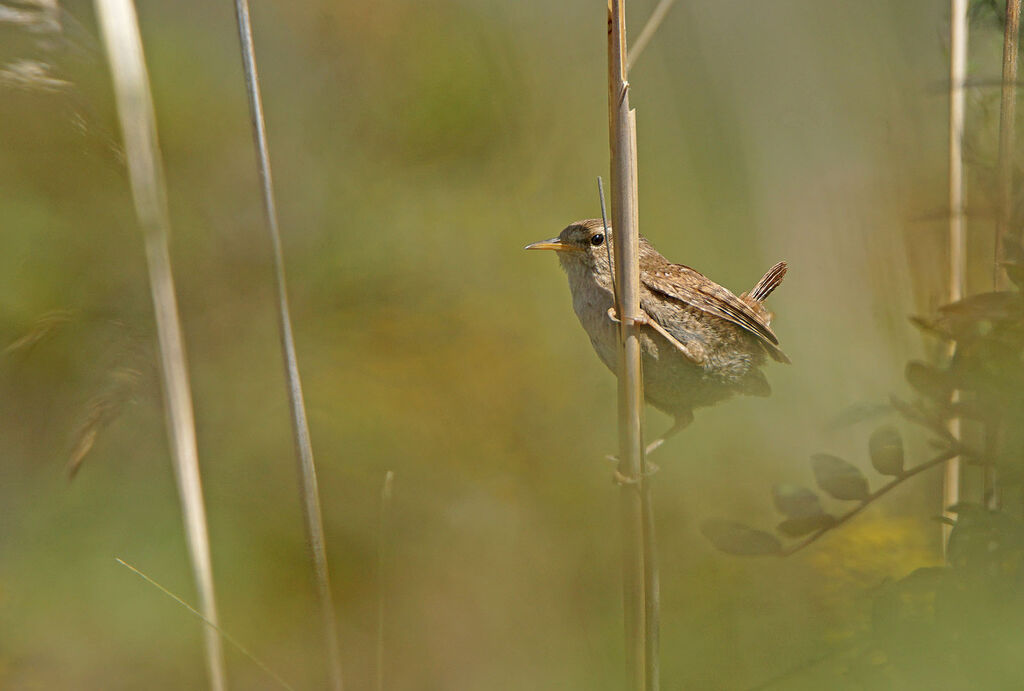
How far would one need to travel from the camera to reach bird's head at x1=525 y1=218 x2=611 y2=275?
1892mm

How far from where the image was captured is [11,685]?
79.9 inches

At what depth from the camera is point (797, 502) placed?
0.81 m

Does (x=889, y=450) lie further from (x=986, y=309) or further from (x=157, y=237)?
(x=157, y=237)

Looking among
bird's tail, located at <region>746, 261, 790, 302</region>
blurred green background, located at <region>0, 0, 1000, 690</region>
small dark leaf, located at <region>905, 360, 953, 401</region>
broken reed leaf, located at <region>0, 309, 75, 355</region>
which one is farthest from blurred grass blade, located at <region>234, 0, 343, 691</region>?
bird's tail, located at <region>746, 261, 790, 302</region>

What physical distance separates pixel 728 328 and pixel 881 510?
71 centimetres

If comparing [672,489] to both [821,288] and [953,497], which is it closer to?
[821,288]

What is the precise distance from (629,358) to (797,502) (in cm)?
52

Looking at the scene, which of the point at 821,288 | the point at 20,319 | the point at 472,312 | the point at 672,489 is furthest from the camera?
the point at 472,312

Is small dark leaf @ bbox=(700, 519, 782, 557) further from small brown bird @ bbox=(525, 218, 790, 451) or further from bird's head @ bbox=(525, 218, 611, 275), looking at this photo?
bird's head @ bbox=(525, 218, 611, 275)

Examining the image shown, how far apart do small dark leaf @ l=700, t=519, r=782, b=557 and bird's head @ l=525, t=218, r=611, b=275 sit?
1.09 metres

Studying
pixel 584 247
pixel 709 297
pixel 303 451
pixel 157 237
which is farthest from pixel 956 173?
pixel 157 237

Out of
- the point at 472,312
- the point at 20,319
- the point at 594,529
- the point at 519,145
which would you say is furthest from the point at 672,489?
the point at 20,319

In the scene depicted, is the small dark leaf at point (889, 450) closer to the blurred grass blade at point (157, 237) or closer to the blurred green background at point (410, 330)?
the blurred green background at point (410, 330)

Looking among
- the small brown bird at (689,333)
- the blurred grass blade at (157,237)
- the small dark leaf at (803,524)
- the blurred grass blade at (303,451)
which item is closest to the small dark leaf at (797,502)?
the small dark leaf at (803,524)
